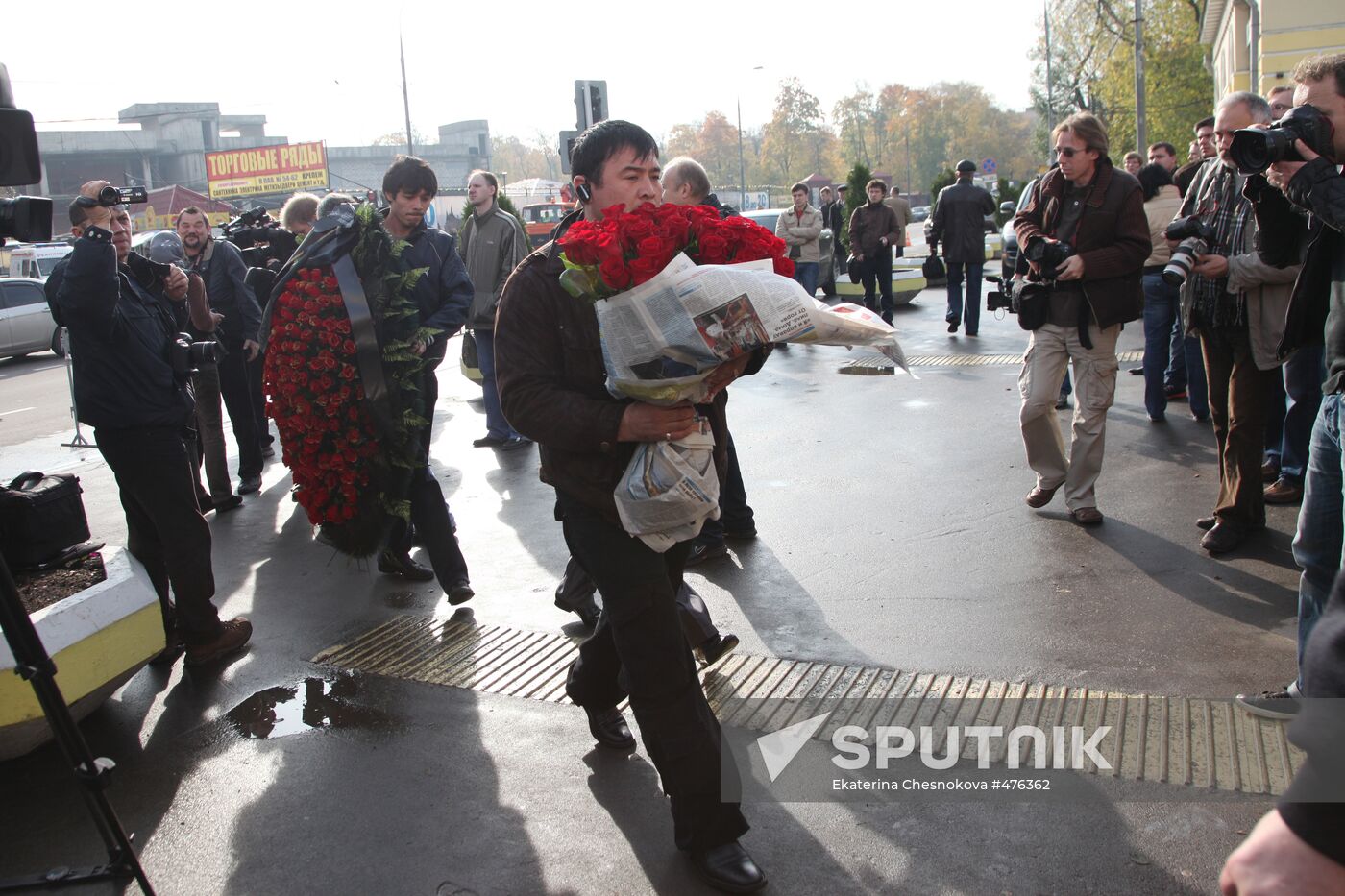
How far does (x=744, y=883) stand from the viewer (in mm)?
2904

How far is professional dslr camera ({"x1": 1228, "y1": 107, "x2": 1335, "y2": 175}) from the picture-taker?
321 centimetres

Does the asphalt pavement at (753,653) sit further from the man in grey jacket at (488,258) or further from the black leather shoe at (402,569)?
the man in grey jacket at (488,258)

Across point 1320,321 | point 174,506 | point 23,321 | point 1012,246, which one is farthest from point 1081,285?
point 23,321

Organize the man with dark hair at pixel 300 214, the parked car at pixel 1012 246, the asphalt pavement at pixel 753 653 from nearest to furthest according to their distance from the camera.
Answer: the asphalt pavement at pixel 753 653, the parked car at pixel 1012 246, the man with dark hair at pixel 300 214

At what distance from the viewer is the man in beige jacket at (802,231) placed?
46.8 ft

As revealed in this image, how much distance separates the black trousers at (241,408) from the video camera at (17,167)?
4804 mm

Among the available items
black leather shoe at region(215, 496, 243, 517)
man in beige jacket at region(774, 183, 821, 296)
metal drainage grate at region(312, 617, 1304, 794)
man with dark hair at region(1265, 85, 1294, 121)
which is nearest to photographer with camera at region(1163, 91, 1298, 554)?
man with dark hair at region(1265, 85, 1294, 121)

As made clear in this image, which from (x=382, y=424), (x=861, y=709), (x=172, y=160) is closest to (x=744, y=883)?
(x=861, y=709)

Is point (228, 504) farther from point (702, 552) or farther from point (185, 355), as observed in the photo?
point (702, 552)

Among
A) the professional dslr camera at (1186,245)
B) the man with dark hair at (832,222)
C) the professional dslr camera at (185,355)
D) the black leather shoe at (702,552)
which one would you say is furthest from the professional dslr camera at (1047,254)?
the man with dark hair at (832,222)

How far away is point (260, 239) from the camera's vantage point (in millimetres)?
9312

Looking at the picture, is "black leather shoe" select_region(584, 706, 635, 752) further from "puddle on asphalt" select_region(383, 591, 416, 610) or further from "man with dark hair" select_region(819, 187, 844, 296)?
"man with dark hair" select_region(819, 187, 844, 296)

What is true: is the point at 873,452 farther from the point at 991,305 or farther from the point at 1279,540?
the point at 1279,540

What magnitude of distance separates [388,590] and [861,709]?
9.41ft
